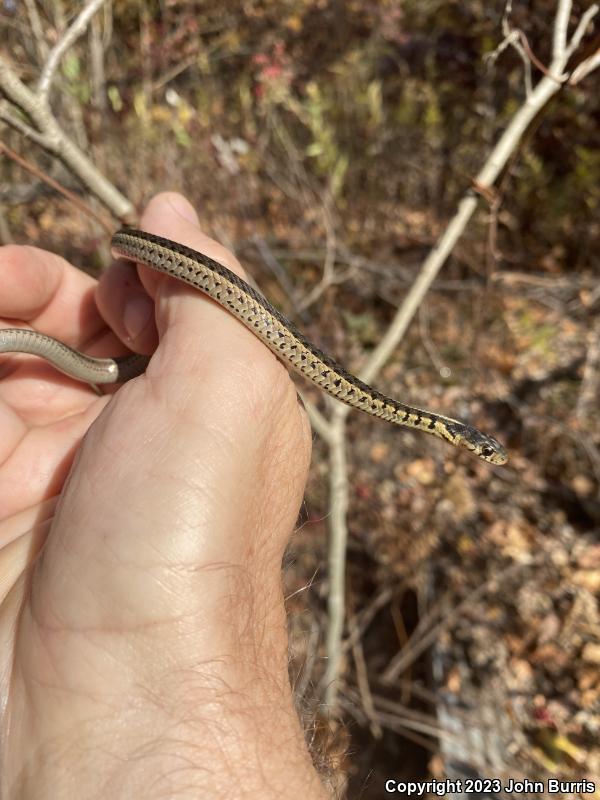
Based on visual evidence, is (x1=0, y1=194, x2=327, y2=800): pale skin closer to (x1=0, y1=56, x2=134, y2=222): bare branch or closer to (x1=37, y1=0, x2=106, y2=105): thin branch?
(x1=0, y1=56, x2=134, y2=222): bare branch

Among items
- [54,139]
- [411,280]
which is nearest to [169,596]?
[54,139]

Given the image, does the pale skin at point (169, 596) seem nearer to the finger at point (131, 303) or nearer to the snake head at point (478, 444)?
the finger at point (131, 303)

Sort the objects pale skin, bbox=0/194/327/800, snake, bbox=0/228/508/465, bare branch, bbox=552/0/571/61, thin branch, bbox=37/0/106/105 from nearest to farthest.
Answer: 1. pale skin, bbox=0/194/327/800
2. thin branch, bbox=37/0/106/105
3. snake, bbox=0/228/508/465
4. bare branch, bbox=552/0/571/61

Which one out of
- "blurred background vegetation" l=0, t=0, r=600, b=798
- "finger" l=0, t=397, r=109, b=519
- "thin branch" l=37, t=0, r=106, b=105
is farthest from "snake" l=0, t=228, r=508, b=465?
"blurred background vegetation" l=0, t=0, r=600, b=798

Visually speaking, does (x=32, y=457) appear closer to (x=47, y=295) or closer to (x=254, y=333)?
(x=47, y=295)

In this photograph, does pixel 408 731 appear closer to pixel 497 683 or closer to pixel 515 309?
pixel 497 683

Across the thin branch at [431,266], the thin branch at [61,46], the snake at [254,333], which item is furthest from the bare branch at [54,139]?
the thin branch at [431,266]
